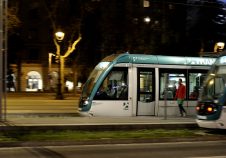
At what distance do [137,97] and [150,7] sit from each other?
2593cm

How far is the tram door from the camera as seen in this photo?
862 inches

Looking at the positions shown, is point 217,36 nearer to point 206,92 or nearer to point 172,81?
point 172,81

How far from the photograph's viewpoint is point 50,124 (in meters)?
18.3

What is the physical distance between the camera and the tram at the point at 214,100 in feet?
A: 57.0

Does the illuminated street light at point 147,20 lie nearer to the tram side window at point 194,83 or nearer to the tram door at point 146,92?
the tram side window at point 194,83

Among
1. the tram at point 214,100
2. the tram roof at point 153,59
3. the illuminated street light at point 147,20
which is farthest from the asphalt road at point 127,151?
the illuminated street light at point 147,20

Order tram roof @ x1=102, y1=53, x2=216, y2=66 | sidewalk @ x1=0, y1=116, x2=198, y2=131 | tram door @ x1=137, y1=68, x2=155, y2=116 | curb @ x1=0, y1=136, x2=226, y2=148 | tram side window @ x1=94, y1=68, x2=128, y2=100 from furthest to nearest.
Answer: tram door @ x1=137, y1=68, x2=155, y2=116 → tram roof @ x1=102, y1=53, x2=216, y2=66 → tram side window @ x1=94, y1=68, x2=128, y2=100 → sidewalk @ x1=0, y1=116, x2=198, y2=131 → curb @ x1=0, y1=136, x2=226, y2=148

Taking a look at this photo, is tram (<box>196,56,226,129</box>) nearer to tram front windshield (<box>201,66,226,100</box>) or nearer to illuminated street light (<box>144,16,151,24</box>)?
tram front windshield (<box>201,66,226,100</box>)

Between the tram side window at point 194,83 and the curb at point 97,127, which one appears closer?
the curb at point 97,127

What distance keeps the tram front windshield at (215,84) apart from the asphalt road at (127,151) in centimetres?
277

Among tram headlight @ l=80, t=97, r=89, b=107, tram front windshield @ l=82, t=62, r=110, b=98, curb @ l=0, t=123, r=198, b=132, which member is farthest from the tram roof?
curb @ l=0, t=123, r=198, b=132

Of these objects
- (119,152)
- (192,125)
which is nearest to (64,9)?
(192,125)

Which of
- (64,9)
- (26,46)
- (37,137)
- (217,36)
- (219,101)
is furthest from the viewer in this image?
(26,46)

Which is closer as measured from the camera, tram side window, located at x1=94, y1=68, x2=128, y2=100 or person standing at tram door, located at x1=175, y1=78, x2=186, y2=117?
tram side window, located at x1=94, y1=68, x2=128, y2=100
